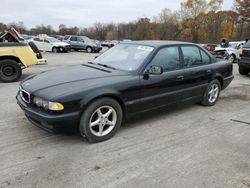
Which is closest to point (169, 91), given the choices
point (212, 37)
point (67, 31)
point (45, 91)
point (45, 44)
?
point (45, 91)

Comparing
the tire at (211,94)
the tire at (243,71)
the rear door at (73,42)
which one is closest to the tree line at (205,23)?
the rear door at (73,42)

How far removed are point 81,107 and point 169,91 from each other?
1868 mm

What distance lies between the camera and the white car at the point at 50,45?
23.4 meters

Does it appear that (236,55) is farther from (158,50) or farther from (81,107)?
(81,107)

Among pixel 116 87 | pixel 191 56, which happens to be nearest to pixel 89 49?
pixel 191 56

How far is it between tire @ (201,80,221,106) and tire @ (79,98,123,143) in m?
2.58

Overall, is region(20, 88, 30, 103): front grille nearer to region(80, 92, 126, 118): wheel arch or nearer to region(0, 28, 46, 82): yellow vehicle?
region(80, 92, 126, 118): wheel arch

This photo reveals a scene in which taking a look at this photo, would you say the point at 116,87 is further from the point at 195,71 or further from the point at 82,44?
the point at 82,44

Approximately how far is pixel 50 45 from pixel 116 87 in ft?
69.9

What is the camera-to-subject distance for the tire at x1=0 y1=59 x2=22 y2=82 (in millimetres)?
8328

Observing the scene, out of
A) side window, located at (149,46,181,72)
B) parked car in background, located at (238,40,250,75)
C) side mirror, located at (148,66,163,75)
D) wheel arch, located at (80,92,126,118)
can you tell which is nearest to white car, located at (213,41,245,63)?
parked car in background, located at (238,40,250,75)

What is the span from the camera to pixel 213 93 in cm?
604

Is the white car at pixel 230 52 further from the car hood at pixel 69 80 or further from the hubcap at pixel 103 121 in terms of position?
the hubcap at pixel 103 121

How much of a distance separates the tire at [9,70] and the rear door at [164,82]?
5.67 metres
